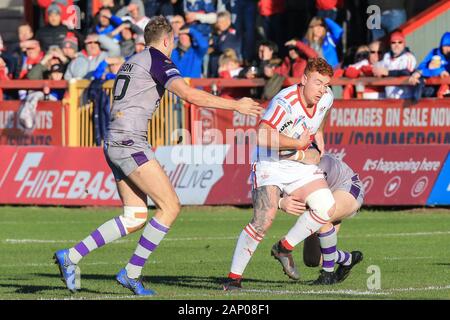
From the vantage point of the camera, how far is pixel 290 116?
11961 mm

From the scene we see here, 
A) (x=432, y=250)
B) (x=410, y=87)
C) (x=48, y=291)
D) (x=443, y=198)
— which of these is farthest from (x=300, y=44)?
(x=48, y=291)

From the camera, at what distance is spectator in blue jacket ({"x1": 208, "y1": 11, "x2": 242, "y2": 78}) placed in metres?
23.5

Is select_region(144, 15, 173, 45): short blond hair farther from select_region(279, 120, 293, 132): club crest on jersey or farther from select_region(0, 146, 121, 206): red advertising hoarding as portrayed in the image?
select_region(0, 146, 121, 206): red advertising hoarding

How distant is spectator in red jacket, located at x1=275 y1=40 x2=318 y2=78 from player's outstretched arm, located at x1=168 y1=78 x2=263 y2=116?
1075 cm

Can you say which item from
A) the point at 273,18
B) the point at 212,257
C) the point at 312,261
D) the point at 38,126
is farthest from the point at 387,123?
the point at 312,261

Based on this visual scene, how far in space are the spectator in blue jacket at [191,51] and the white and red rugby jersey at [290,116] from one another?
Result: 1096 centimetres

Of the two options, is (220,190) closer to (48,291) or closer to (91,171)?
(91,171)

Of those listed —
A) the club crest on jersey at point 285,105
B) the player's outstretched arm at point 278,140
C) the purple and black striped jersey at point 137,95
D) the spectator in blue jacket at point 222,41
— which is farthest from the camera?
the spectator in blue jacket at point 222,41

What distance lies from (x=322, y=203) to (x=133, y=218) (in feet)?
5.64

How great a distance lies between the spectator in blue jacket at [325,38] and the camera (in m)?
22.2

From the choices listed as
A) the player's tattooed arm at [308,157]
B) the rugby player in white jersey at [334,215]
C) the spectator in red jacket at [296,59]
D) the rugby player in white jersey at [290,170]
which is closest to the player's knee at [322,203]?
the rugby player in white jersey at [290,170]

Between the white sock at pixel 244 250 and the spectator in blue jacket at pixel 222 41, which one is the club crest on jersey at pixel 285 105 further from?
the spectator in blue jacket at pixel 222 41

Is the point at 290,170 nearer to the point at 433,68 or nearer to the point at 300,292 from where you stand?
the point at 300,292

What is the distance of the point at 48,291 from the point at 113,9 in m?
13.9
